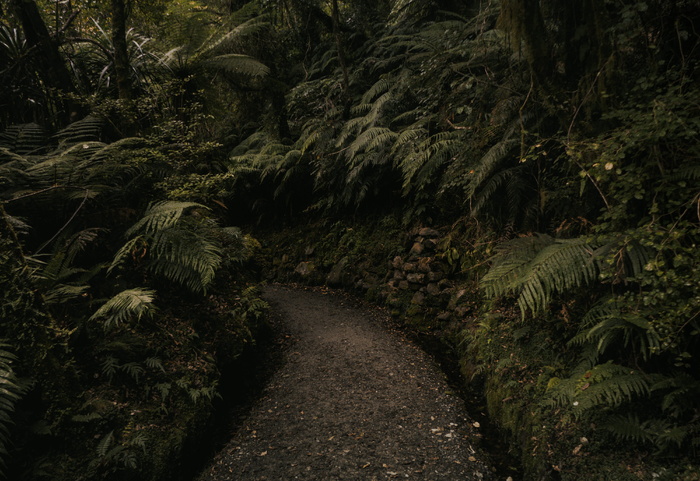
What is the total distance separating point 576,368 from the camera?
237 cm

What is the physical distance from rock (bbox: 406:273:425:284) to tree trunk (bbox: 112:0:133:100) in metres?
4.46

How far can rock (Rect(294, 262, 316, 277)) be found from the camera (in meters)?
7.26

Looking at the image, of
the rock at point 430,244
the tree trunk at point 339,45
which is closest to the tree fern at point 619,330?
the rock at point 430,244

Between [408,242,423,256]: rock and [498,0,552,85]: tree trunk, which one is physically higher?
[498,0,552,85]: tree trunk

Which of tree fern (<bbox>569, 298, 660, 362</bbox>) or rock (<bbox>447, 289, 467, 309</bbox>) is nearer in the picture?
tree fern (<bbox>569, 298, 660, 362</bbox>)

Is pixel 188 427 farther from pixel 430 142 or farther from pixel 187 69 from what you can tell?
pixel 187 69

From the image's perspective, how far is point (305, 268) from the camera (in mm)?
7375

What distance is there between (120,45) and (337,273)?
15.2 feet

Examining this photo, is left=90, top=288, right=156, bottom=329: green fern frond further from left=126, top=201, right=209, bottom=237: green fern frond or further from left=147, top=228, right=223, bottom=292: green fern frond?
left=126, top=201, right=209, bottom=237: green fern frond

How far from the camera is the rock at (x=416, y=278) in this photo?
200 inches

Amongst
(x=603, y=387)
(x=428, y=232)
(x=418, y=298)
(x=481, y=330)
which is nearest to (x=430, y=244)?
(x=428, y=232)

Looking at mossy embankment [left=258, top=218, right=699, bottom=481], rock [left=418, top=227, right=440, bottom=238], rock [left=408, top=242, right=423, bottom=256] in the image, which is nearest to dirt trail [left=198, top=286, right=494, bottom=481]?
mossy embankment [left=258, top=218, right=699, bottom=481]

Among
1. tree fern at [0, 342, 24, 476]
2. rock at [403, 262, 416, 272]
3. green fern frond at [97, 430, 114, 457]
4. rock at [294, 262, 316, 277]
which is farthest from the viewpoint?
rock at [294, 262, 316, 277]

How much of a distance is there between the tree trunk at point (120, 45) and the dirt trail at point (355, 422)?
394 centimetres
